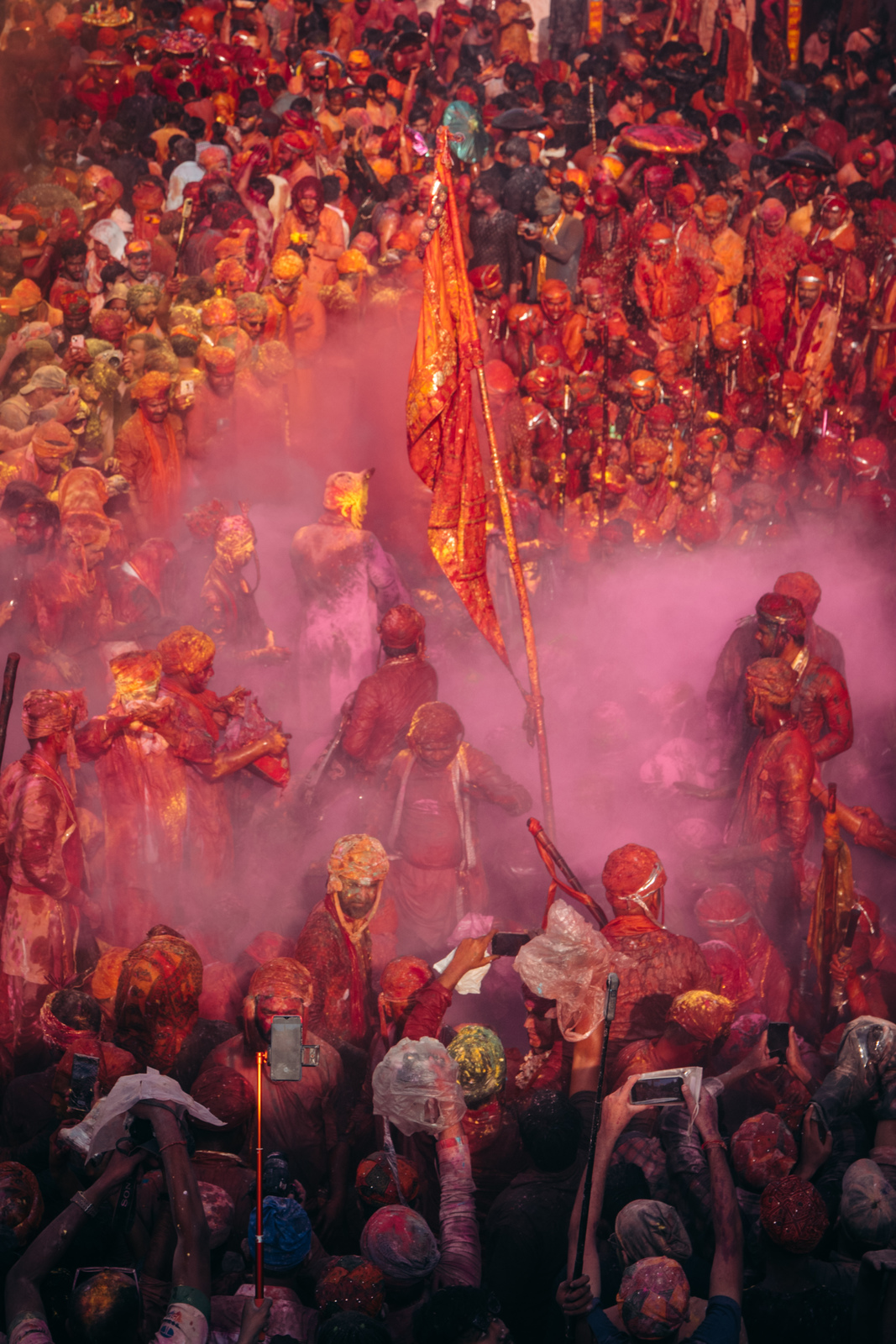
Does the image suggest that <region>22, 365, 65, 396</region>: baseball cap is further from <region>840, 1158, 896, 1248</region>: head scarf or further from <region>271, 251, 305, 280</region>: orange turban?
<region>840, 1158, 896, 1248</region>: head scarf

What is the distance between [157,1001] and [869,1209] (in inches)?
126

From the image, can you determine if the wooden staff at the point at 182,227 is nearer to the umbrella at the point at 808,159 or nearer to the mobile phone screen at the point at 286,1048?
the umbrella at the point at 808,159

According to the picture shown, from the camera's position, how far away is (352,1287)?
15.8 ft

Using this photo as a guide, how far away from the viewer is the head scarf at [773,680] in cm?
932

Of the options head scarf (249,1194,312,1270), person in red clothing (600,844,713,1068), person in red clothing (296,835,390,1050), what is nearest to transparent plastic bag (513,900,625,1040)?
person in red clothing (600,844,713,1068)

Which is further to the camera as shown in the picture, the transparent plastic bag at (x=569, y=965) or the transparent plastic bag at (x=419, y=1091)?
the transparent plastic bag at (x=569, y=965)

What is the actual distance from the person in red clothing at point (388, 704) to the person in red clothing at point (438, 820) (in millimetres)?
318

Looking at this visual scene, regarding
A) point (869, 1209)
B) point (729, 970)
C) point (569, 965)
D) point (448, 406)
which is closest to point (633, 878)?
point (569, 965)

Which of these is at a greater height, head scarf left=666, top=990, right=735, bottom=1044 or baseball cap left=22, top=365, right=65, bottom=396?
baseball cap left=22, top=365, right=65, bottom=396

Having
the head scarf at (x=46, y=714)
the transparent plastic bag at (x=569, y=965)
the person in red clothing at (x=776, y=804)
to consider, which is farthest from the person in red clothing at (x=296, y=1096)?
the person in red clothing at (x=776, y=804)

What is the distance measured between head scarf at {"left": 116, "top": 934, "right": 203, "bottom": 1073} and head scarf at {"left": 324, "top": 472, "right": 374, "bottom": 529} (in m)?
5.45

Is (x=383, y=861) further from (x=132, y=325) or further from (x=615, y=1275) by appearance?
(x=132, y=325)

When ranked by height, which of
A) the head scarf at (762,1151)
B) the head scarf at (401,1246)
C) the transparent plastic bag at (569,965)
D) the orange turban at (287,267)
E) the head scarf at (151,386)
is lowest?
the head scarf at (401,1246)

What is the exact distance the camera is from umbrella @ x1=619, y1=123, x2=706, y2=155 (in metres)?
13.6
